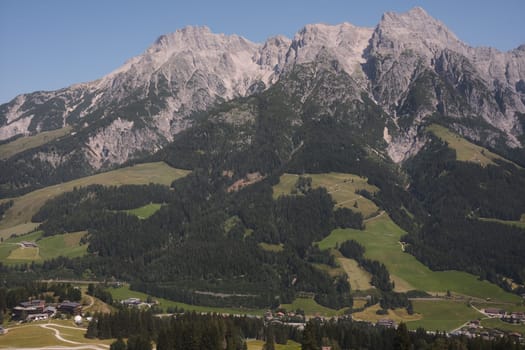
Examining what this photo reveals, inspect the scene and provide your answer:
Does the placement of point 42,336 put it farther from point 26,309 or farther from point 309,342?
point 309,342

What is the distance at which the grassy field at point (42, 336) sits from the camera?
162 meters

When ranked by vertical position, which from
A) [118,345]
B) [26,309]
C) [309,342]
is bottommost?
[118,345]

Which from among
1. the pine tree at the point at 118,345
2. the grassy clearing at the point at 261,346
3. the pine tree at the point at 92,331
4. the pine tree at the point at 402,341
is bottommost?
the grassy clearing at the point at 261,346

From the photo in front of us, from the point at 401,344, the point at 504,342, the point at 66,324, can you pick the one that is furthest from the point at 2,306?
the point at 504,342

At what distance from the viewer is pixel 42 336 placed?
170375mm

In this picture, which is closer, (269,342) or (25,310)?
(269,342)

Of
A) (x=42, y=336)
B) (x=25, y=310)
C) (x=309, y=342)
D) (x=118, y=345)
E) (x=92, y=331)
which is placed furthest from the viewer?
(x=25, y=310)

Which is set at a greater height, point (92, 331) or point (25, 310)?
point (25, 310)

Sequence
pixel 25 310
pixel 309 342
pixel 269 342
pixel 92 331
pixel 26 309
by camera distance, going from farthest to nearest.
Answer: pixel 26 309 < pixel 25 310 < pixel 269 342 < pixel 92 331 < pixel 309 342

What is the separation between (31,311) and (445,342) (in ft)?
396

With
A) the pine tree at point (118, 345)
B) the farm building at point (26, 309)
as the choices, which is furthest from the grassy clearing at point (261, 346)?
the farm building at point (26, 309)

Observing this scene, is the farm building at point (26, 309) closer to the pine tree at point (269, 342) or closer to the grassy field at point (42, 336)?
the grassy field at point (42, 336)

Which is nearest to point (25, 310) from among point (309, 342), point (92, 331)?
point (92, 331)

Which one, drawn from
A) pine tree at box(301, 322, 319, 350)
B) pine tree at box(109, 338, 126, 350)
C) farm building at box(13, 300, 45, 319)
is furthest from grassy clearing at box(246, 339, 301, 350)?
farm building at box(13, 300, 45, 319)
